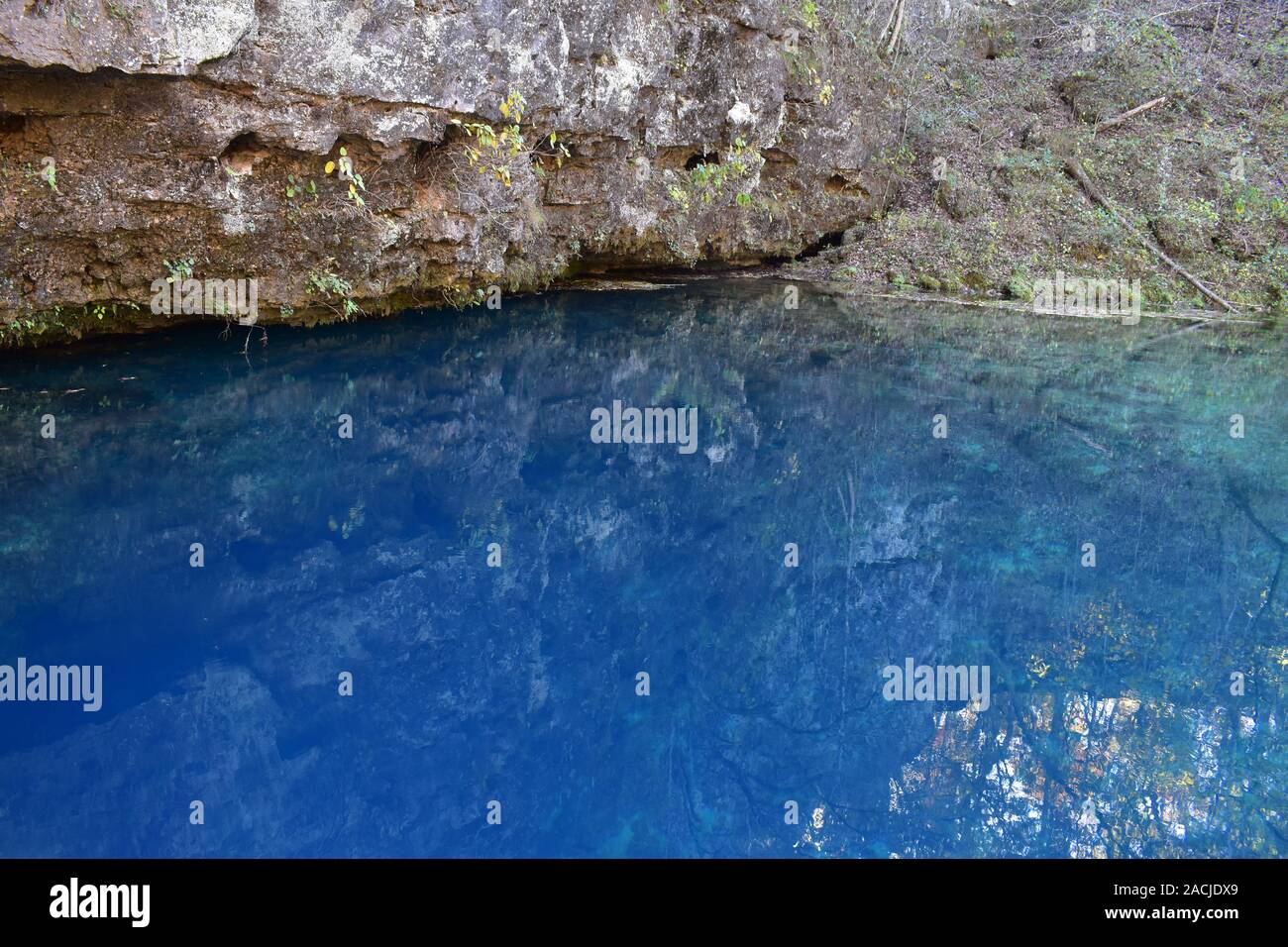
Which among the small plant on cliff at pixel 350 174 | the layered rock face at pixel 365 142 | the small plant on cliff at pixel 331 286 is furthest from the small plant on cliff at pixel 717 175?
the small plant on cliff at pixel 331 286

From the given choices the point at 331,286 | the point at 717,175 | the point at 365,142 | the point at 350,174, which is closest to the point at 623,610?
the point at 350,174

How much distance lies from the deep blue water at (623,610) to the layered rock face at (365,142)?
1.51 m

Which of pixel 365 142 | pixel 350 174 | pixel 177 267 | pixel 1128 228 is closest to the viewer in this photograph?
pixel 177 267

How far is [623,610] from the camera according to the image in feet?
19.7

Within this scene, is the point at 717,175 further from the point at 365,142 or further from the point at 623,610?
the point at 623,610

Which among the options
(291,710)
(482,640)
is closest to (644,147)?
(482,640)

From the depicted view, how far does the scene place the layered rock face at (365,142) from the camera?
8602 mm

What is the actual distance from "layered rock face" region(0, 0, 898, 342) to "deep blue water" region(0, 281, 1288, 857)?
151 centimetres

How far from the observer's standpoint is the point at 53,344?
10898 millimetres

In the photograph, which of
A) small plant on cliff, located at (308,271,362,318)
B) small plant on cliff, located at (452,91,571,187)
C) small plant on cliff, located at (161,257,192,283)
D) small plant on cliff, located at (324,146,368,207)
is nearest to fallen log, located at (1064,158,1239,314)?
small plant on cliff, located at (452,91,571,187)

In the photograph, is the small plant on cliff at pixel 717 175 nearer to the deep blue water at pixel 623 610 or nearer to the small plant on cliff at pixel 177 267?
the deep blue water at pixel 623 610

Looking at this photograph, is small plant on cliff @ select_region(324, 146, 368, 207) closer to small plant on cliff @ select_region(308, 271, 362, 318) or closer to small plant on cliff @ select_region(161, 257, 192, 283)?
small plant on cliff @ select_region(308, 271, 362, 318)

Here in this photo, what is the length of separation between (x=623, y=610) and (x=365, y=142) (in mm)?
7584
